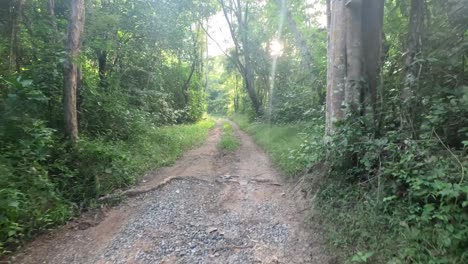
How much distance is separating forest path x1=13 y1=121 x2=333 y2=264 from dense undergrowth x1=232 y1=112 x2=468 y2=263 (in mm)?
457

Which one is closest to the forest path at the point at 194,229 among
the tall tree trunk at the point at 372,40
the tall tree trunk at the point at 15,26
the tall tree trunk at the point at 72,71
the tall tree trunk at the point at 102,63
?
the tall tree trunk at the point at 72,71

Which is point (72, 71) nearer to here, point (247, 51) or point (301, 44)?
point (301, 44)

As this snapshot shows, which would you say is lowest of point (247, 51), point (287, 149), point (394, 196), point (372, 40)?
point (287, 149)

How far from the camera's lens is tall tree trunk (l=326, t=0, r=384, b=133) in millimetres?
5180

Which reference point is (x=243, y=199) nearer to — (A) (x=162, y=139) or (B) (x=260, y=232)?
(B) (x=260, y=232)

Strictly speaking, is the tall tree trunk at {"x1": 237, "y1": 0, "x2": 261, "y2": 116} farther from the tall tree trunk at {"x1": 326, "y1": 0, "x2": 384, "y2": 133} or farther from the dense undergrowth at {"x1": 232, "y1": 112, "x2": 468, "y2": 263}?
the dense undergrowth at {"x1": 232, "y1": 112, "x2": 468, "y2": 263}

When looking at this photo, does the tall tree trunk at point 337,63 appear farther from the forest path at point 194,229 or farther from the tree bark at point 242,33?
the tree bark at point 242,33

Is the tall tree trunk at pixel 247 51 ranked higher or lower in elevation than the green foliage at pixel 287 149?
higher

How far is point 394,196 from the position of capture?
326 centimetres

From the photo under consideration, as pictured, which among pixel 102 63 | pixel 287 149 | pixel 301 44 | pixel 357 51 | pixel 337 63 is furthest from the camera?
pixel 301 44

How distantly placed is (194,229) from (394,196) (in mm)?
2741

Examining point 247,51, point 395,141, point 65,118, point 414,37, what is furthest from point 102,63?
point 395,141

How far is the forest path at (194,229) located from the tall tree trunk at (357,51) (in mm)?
2042

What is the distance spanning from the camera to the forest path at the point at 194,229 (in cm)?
370
